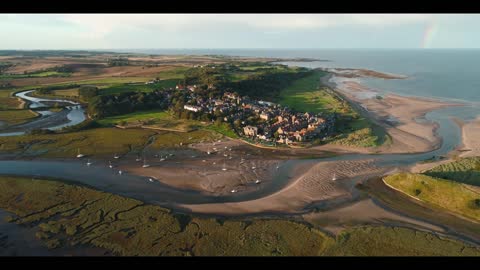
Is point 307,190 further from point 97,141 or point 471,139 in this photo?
point 97,141

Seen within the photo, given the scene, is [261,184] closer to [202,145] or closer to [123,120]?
[202,145]

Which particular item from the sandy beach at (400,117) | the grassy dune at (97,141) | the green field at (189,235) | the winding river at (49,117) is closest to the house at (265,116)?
the grassy dune at (97,141)

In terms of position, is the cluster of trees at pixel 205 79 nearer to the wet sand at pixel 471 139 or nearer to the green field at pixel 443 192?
the wet sand at pixel 471 139

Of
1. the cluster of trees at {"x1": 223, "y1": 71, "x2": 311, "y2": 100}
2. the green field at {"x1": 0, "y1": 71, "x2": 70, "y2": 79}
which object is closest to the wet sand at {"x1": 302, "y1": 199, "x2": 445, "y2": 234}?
the cluster of trees at {"x1": 223, "y1": 71, "x2": 311, "y2": 100}

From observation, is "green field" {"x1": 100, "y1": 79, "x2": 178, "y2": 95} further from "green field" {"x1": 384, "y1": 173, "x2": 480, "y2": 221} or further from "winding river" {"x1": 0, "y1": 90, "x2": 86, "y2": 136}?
"green field" {"x1": 384, "y1": 173, "x2": 480, "y2": 221}

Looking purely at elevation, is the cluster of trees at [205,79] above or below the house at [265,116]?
above

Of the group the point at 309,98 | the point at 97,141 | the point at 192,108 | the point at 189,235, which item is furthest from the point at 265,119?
the point at 189,235
